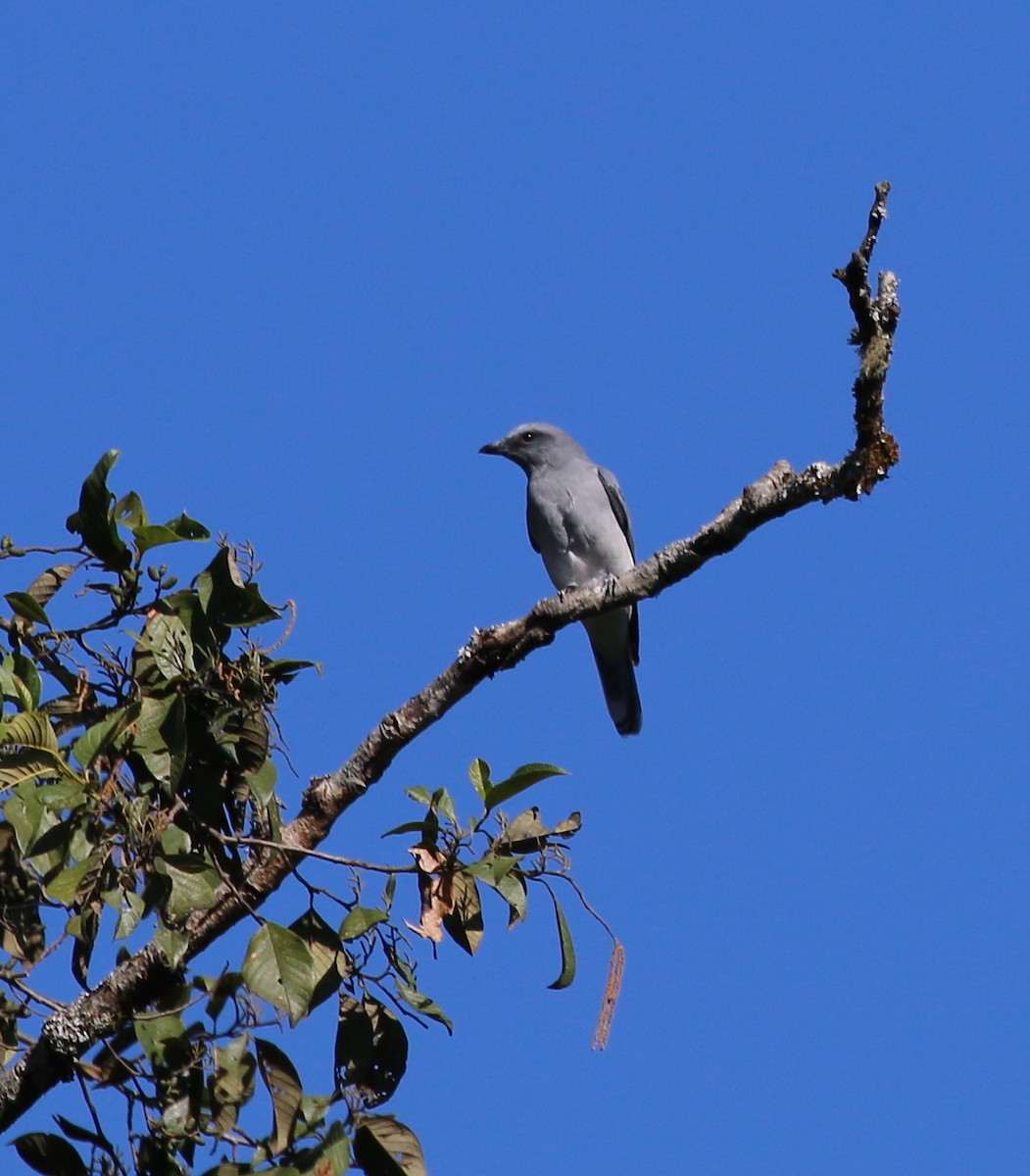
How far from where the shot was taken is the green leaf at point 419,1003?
448 cm

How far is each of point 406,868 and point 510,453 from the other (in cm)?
644

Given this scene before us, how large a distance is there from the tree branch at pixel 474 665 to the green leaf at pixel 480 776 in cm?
18

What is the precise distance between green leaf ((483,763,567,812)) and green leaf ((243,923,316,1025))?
→ 69 cm

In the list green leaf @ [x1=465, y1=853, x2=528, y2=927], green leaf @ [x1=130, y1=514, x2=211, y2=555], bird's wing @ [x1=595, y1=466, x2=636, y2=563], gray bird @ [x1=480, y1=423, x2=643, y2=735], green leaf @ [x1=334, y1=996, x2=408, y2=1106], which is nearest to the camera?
green leaf @ [x1=465, y1=853, x2=528, y2=927]

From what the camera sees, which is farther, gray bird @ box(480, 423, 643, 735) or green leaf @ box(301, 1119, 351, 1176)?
gray bird @ box(480, 423, 643, 735)

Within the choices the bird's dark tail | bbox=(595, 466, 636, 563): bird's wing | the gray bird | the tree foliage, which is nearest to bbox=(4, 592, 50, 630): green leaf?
the tree foliage

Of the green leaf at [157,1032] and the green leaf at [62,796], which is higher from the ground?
the green leaf at [62,796]

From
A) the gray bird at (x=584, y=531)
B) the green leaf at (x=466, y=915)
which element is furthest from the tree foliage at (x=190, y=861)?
the gray bird at (x=584, y=531)

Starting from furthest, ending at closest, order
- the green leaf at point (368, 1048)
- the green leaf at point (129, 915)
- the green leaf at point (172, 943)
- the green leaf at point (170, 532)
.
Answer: the green leaf at point (170, 532)
the green leaf at point (368, 1048)
the green leaf at point (172, 943)
the green leaf at point (129, 915)

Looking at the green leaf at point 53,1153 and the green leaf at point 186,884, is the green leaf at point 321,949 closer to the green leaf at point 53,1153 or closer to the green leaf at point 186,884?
the green leaf at point 186,884

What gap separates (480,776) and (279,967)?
79 cm

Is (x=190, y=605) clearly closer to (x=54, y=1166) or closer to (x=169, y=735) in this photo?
(x=169, y=735)

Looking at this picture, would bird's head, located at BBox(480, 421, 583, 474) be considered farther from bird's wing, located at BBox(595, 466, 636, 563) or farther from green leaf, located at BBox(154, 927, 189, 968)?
green leaf, located at BBox(154, 927, 189, 968)

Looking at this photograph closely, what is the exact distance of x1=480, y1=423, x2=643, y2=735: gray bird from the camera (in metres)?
9.84
